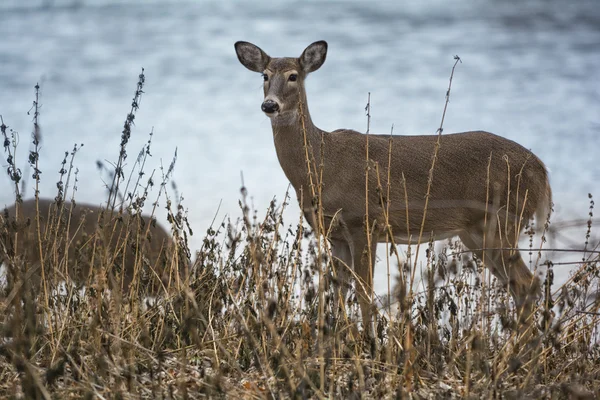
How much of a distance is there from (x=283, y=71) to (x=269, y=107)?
0.80m

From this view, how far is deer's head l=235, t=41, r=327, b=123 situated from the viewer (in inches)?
289

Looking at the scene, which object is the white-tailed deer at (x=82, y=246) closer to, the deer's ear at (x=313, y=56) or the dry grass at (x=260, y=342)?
the dry grass at (x=260, y=342)

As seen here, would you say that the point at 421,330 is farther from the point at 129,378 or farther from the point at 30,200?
the point at 30,200

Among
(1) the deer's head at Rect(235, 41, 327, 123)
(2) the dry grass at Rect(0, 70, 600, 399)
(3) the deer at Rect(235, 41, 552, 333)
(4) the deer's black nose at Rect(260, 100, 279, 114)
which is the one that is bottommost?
(2) the dry grass at Rect(0, 70, 600, 399)

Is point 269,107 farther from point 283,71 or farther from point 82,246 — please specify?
point 82,246

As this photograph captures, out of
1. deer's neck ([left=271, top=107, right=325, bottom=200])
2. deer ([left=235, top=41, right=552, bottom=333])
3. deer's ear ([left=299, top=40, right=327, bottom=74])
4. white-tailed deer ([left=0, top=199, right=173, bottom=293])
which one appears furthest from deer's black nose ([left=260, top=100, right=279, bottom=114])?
white-tailed deer ([left=0, top=199, right=173, bottom=293])

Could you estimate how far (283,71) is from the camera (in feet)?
25.0

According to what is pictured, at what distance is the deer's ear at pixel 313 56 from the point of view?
7.79 metres

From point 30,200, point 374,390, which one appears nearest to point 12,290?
point 374,390

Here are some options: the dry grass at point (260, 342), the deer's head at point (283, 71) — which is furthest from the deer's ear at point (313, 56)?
the dry grass at point (260, 342)

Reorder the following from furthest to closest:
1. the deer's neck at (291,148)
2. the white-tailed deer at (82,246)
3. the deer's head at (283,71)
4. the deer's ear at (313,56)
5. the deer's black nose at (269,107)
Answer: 1. the deer's ear at (313,56)
2. the deer's neck at (291,148)
3. the deer's head at (283,71)
4. the deer's black nose at (269,107)
5. the white-tailed deer at (82,246)

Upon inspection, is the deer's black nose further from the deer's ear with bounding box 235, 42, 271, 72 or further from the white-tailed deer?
the white-tailed deer

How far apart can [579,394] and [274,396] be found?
4.87ft

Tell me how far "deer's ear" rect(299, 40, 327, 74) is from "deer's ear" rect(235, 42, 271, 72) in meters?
0.39
